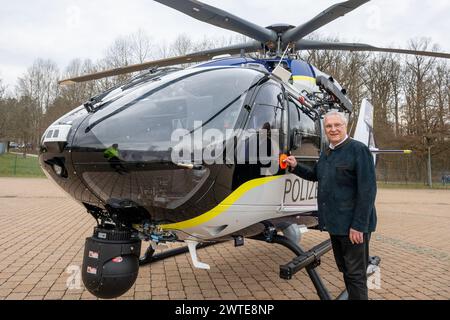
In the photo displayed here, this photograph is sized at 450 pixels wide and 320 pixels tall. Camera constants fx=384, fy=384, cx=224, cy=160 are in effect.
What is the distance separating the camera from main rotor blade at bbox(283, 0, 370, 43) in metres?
4.45

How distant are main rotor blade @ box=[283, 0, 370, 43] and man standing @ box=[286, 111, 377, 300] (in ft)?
6.13

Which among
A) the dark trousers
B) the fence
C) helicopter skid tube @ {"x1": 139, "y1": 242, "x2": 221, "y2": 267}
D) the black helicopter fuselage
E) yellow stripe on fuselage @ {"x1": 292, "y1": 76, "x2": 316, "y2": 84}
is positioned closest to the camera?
the black helicopter fuselage

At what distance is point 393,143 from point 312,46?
26113 mm

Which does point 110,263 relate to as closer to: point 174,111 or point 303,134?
point 174,111

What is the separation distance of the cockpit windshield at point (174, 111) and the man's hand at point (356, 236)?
50.1 inches

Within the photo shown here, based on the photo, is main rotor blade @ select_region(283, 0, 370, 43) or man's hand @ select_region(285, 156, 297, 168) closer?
man's hand @ select_region(285, 156, 297, 168)

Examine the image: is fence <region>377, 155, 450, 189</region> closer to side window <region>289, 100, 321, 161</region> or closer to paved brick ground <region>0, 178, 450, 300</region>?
paved brick ground <region>0, 178, 450, 300</region>

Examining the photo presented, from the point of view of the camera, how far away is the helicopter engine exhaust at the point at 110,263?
2861 mm

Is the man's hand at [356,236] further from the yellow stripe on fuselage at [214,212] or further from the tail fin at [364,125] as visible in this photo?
the tail fin at [364,125]

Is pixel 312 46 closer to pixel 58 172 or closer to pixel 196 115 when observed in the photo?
pixel 196 115

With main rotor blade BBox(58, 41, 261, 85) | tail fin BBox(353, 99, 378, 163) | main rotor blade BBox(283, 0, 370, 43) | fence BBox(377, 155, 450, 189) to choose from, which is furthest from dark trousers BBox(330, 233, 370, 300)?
fence BBox(377, 155, 450, 189)

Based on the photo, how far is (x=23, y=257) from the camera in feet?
18.1

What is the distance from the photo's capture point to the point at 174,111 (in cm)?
288

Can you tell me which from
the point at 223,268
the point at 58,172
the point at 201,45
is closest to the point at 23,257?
the point at 223,268
